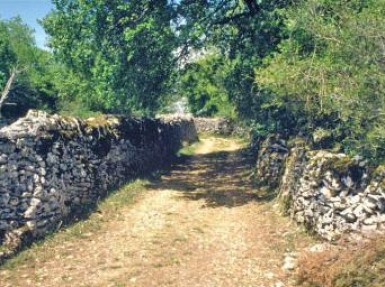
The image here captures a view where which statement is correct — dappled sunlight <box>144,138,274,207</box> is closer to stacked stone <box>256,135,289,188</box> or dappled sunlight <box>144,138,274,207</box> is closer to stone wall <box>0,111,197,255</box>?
stacked stone <box>256,135,289,188</box>

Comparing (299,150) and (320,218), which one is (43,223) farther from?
(299,150)

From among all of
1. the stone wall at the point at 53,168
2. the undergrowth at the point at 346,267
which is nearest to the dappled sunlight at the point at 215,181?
the stone wall at the point at 53,168

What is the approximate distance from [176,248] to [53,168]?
473cm

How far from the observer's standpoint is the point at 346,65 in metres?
12.4

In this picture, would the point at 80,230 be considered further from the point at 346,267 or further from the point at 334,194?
the point at 346,267

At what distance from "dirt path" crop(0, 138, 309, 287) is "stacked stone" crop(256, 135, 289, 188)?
1201 mm

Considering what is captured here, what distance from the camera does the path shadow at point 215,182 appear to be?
1761 centimetres

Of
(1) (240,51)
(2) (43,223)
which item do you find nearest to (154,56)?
(1) (240,51)

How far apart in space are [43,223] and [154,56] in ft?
33.0

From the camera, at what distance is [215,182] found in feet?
70.5

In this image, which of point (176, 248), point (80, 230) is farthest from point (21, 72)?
point (176, 248)

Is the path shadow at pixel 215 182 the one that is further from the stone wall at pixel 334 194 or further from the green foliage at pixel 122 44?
the green foliage at pixel 122 44

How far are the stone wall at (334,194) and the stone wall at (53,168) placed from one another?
730 centimetres

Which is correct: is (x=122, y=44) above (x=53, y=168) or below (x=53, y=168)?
above
